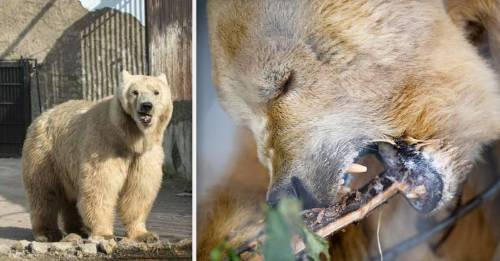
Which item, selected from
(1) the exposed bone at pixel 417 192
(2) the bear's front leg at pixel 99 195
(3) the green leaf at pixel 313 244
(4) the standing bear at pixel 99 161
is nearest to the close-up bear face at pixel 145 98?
(4) the standing bear at pixel 99 161

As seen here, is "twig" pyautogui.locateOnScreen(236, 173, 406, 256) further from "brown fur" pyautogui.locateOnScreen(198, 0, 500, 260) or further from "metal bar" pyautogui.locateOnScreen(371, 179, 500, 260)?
"metal bar" pyautogui.locateOnScreen(371, 179, 500, 260)

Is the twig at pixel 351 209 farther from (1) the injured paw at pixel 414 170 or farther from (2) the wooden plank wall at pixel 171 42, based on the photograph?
(2) the wooden plank wall at pixel 171 42

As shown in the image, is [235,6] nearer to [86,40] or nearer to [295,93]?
[295,93]

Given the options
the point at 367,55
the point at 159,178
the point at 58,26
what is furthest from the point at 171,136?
the point at 367,55

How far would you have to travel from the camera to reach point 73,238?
3.73m

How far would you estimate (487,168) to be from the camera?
3486 mm

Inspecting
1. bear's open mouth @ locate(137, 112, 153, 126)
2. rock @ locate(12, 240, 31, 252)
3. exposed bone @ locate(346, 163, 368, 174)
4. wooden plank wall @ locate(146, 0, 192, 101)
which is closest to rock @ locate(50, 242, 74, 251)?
rock @ locate(12, 240, 31, 252)

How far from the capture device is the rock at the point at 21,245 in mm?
3721

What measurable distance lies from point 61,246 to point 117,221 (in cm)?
30

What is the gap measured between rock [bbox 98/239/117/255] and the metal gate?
600mm

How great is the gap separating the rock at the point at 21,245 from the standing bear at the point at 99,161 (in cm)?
7

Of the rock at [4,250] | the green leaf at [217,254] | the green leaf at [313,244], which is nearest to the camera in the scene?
the green leaf at [313,244]

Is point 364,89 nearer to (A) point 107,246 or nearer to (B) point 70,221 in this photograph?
(A) point 107,246

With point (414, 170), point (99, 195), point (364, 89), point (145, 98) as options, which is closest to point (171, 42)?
point (145, 98)
